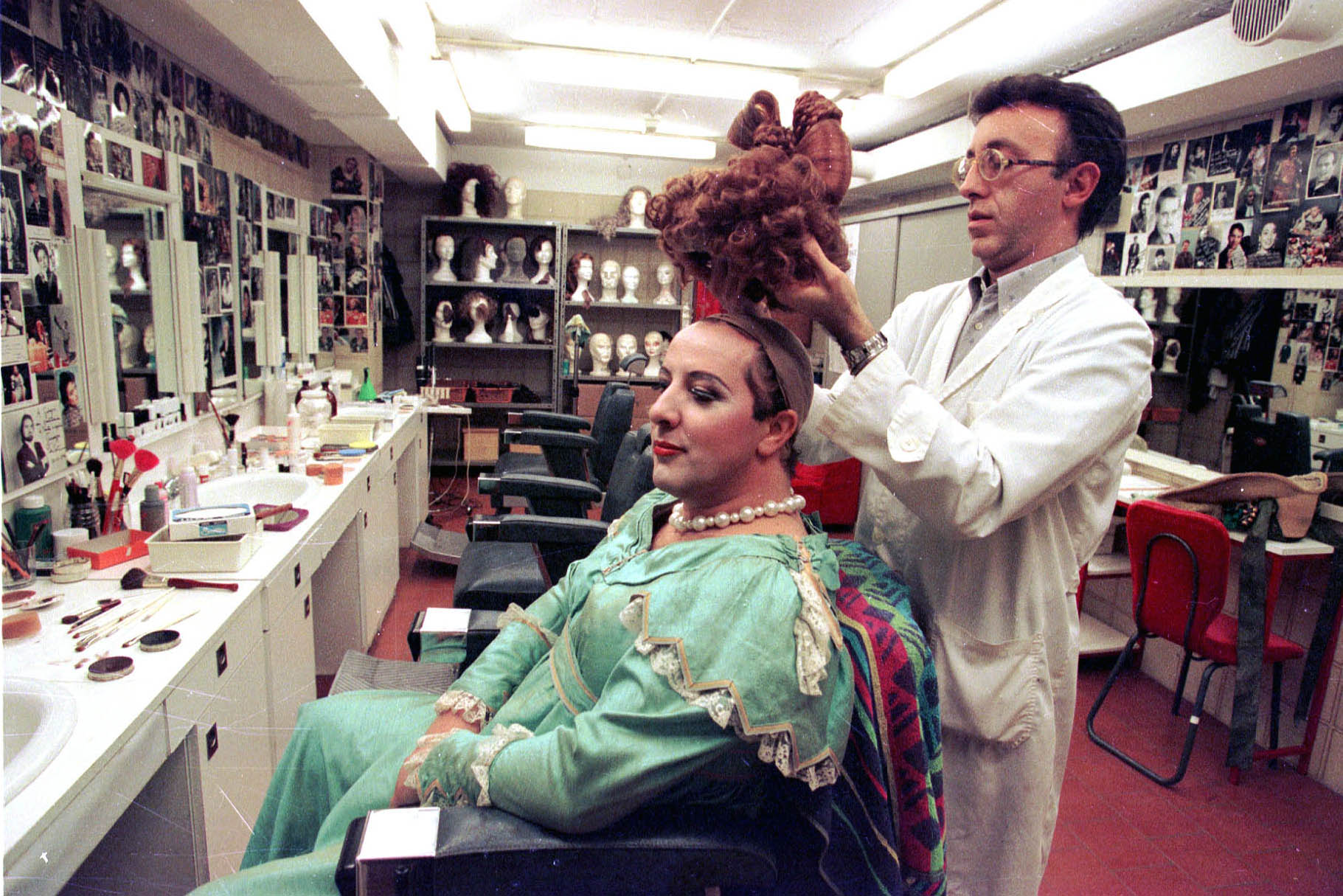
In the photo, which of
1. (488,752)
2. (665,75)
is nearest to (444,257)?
(665,75)

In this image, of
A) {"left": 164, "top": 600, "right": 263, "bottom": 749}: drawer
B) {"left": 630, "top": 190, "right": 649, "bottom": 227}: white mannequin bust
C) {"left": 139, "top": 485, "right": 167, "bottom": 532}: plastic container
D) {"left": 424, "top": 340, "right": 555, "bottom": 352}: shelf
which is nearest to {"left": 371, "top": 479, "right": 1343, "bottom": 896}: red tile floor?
{"left": 139, "top": 485, "right": 167, "bottom": 532}: plastic container

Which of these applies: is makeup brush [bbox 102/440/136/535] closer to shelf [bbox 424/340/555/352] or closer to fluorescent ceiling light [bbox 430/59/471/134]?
fluorescent ceiling light [bbox 430/59/471/134]

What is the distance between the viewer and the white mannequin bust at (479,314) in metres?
6.07

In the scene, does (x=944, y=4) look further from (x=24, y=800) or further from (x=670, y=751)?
(x=24, y=800)

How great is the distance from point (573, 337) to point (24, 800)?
16.4 feet

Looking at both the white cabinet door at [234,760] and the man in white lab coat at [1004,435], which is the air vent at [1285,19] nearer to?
the man in white lab coat at [1004,435]

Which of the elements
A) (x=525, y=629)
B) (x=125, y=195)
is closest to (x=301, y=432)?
(x=125, y=195)

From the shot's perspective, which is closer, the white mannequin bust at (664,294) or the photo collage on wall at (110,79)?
the photo collage on wall at (110,79)

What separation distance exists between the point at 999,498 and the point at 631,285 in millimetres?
4226

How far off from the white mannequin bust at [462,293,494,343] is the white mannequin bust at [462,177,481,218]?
606 mm

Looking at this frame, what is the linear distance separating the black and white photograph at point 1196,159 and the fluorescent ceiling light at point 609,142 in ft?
6.19

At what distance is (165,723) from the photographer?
4.51ft

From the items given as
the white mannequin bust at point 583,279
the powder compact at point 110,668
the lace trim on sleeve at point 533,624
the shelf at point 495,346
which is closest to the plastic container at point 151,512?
the powder compact at point 110,668

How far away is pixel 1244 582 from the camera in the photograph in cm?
276
